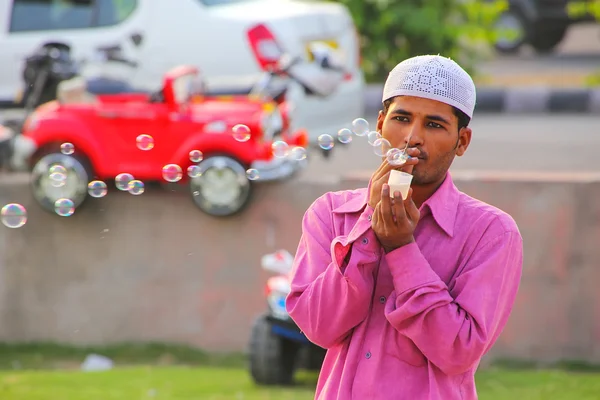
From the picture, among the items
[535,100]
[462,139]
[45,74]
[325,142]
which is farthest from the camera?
[535,100]

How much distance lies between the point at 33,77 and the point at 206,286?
237cm

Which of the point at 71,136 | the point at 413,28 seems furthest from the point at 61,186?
the point at 413,28

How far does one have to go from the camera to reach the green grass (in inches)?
199

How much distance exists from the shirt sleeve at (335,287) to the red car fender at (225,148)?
355 centimetres

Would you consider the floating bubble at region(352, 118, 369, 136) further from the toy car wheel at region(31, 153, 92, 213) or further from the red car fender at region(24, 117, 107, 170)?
the red car fender at region(24, 117, 107, 170)

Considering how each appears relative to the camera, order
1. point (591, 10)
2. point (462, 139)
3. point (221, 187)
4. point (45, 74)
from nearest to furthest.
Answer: point (462, 139) → point (221, 187) → point (45, 74) → point (591, 10)

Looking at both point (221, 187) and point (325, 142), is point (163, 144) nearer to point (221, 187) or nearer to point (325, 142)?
point (221, 187)

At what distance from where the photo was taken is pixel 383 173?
Result: 2094mm

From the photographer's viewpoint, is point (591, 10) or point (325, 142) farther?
point (591, 10)

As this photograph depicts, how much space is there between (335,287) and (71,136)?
4063 millimetres

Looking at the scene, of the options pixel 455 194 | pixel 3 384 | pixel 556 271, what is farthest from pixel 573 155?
pixel 455 194

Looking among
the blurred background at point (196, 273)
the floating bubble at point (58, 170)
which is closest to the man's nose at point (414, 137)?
the floating bubble at point (58, 170)

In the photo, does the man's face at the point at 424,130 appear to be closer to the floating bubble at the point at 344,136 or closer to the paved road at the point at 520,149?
the floating bubble at the point at 344,136

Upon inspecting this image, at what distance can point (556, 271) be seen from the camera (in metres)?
5.41
